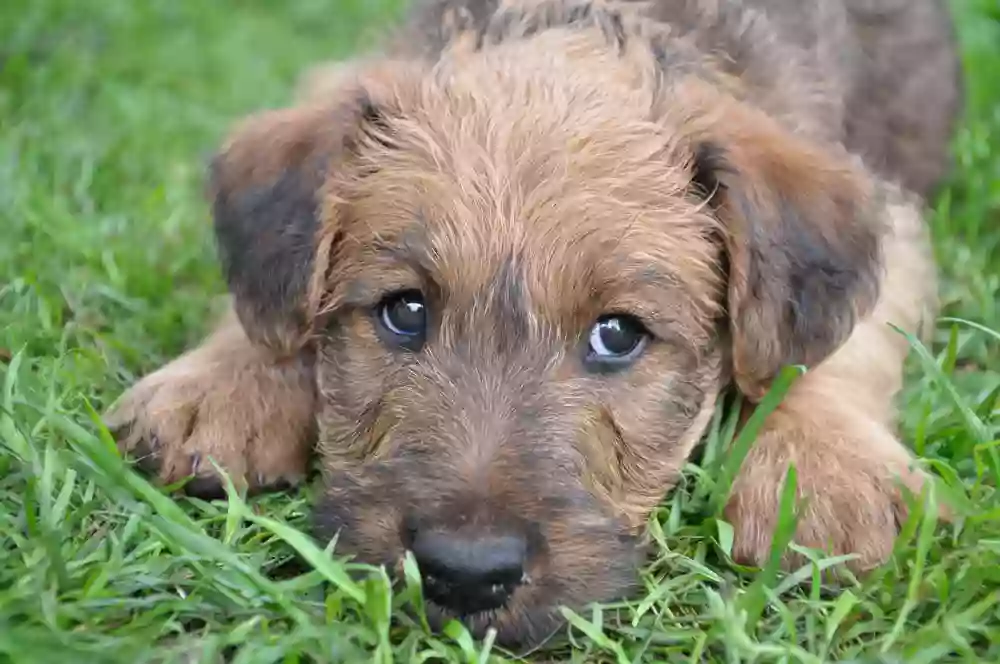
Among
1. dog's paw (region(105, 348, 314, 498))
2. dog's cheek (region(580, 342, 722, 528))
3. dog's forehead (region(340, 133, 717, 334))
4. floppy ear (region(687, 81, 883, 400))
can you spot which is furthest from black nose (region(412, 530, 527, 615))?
floppy ear (region(687, 81, 883, 400))

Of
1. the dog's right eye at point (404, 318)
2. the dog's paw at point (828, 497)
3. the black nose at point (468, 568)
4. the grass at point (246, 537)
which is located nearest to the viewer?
the black nose at point (468, 568)

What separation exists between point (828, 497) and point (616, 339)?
0.62 meters

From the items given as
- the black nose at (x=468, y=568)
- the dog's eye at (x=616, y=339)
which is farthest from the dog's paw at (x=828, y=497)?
the black nose at (x=468, y=568)

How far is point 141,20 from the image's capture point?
23.9ft

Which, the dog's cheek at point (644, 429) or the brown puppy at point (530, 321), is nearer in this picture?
the brown puppy at point (530, 321)

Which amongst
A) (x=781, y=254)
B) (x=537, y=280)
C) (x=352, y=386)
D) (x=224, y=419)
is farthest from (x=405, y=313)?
(x=781, y=254)

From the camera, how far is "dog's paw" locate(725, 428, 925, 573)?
274 cm

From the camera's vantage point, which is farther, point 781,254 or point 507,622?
point 781,254

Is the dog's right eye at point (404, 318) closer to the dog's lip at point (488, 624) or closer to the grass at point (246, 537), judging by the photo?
the grass at point (246, 537)

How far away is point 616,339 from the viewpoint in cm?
284

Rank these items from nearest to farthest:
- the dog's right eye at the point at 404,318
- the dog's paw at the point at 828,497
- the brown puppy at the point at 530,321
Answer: the brown puppy at the point at 530,321 → the dog's paw at the point at 828,497 → the dog's right eye at the point at 404,318

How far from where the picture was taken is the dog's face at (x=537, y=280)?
259 cm

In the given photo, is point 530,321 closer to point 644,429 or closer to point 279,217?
point 644,429

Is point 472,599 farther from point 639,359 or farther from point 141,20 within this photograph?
point 141,20
